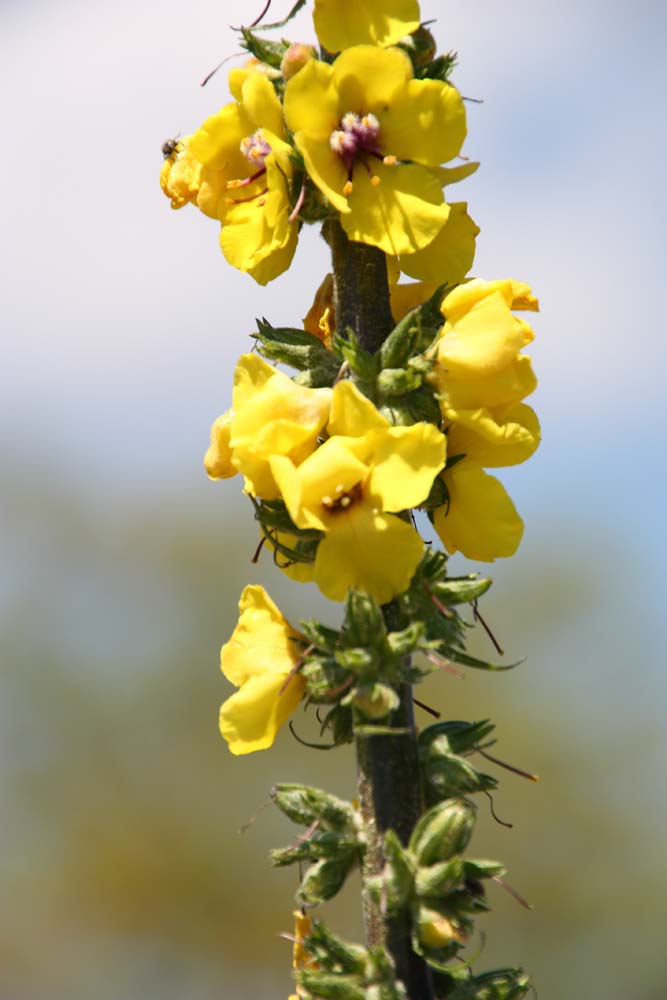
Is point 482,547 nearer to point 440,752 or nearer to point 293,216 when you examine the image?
point 440,752

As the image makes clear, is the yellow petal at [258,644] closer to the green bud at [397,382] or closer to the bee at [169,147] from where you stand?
the green bud at [397,382]

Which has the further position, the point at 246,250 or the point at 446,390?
the point at 246,250

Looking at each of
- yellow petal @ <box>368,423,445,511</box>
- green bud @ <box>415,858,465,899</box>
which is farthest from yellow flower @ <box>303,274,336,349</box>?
green bud @ <box>415,858,465,899</box>

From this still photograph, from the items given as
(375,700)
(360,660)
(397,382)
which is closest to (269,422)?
(397,382)

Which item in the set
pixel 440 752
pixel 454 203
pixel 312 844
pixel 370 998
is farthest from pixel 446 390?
pixel 370 998

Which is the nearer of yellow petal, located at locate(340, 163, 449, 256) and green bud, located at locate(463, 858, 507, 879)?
green bud, located at locate(463, 858, 507, 879)

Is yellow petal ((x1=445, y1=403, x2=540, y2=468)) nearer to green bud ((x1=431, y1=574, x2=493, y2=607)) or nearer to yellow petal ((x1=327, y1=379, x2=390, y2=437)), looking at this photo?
yellow petal ((x1=327, y1=379, x2=390, y2=437))
